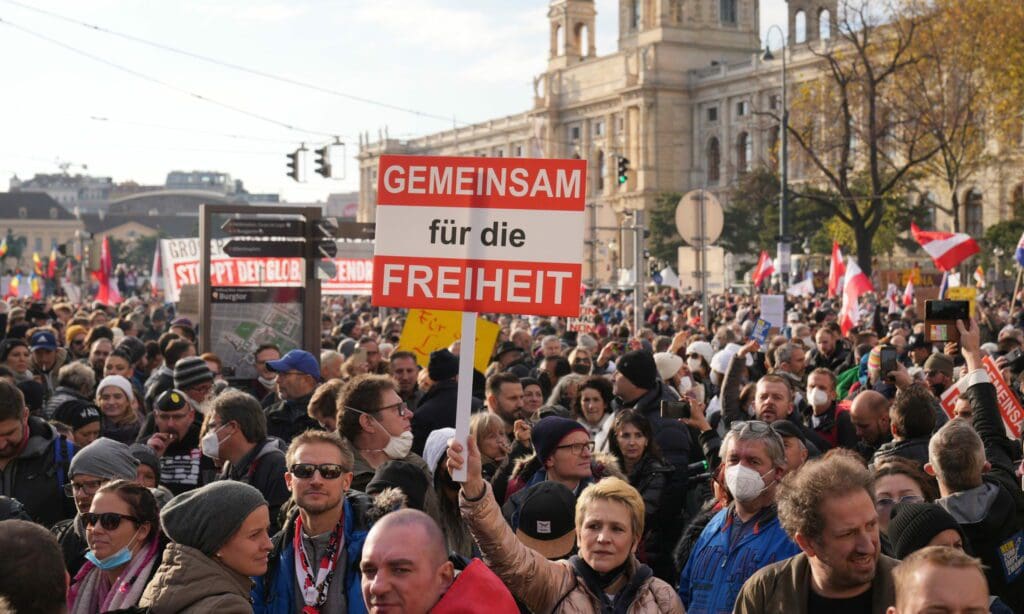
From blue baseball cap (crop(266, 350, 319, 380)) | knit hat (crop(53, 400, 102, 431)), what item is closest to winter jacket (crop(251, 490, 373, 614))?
knit hat (crop(53, 400, 102, 431))

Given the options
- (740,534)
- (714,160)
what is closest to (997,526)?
(740,534)

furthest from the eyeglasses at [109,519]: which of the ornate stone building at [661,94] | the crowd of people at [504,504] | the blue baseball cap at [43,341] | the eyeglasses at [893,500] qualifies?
the ornate stone building at [661,94]

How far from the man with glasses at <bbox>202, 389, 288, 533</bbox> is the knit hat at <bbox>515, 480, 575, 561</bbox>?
1.26m

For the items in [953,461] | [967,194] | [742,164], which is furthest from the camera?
[742,164]

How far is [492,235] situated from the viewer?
15.2 ft

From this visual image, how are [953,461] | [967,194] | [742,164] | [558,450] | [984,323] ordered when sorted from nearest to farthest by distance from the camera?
[953,461] < [558,450] < [984,323] < [967,194] < [742,164]

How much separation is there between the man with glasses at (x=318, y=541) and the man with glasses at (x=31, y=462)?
6.32ft

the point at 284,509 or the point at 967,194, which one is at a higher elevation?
the point at 967,194

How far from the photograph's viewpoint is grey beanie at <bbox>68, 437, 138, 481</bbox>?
207 inches

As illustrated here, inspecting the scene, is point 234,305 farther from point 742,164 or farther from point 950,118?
point 742,164

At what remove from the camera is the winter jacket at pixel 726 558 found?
452cm

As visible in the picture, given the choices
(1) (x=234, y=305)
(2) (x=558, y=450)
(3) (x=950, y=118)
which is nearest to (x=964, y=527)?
(2) (x=558, y=450)

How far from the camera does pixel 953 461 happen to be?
507 cm

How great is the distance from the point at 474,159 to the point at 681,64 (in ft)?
274
